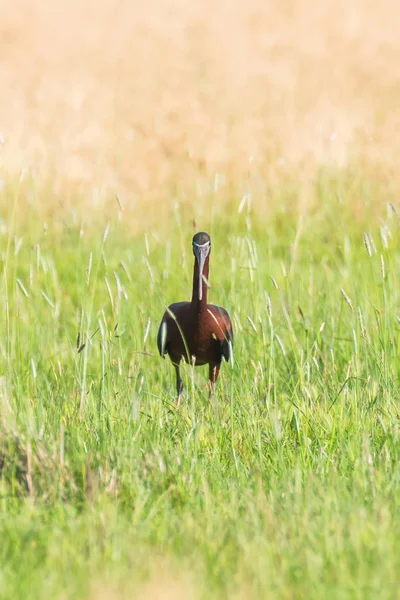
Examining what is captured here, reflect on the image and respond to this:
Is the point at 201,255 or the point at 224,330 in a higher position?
the point at 201,255

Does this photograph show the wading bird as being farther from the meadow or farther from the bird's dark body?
the meadow

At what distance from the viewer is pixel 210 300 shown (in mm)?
6664

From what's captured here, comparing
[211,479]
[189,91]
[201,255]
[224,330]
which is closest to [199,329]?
[224,330]

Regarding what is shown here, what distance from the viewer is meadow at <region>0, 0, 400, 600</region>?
3.03 metres

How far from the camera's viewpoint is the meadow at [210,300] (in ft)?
9.93

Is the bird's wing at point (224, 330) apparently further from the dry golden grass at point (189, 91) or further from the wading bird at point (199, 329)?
the dry golden grass at point (189, 91)

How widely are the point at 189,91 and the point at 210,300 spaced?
5.13 m

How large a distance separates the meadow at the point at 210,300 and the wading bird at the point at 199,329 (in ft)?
0.43

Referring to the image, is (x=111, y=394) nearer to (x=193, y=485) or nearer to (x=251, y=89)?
(x=193, y=485)

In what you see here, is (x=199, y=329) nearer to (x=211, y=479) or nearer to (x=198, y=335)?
(x=198, y=335)

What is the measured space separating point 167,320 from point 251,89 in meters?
6.98

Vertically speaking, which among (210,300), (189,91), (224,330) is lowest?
(210,300)

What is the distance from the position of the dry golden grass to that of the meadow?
0.04 m

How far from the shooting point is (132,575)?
283 cm
